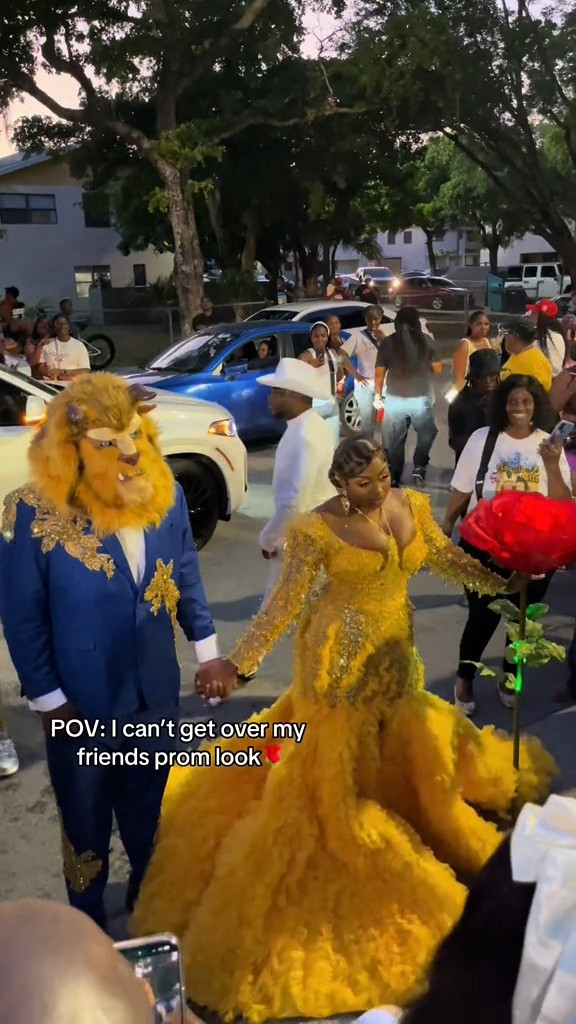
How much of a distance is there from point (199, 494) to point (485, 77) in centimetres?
2204

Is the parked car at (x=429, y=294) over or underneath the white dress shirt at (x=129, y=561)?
over

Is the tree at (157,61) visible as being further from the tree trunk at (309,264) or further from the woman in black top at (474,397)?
the woman in black top at (474,397)

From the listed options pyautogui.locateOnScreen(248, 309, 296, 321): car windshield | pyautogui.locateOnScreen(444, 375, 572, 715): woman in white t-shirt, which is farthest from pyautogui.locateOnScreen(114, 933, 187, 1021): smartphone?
pyautogui.locateOnScreen(248, 309, 296, 321): car windshield

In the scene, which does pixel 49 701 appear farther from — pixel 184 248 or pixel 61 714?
pixel 184 248

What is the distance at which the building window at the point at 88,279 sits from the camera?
36.1 meters

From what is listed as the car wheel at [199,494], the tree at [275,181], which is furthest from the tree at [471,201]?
the car wheel at [199,494]

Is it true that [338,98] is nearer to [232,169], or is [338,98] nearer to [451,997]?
[232,169]

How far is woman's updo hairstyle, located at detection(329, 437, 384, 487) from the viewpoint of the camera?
119 inches

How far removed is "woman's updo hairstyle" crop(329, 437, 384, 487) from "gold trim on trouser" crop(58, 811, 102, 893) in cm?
151

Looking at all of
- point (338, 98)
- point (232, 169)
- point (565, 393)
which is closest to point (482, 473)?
point (565, 393)

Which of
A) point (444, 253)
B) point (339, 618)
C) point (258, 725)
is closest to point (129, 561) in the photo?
point (339, 618)

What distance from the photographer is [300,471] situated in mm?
4500

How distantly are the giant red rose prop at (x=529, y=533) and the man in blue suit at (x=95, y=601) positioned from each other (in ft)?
3.39

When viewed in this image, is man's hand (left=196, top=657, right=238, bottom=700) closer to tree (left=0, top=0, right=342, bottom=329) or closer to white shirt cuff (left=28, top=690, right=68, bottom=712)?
white shirt cuff (left=28, top=690, right=68, bottom=712)
